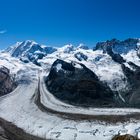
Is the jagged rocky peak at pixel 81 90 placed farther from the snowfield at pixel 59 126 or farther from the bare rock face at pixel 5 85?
the bare rock face at pixel 5 85

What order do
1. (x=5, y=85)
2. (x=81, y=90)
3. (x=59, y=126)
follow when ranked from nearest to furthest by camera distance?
1. (x=59, y=126)
2. (x=81, y=90)
3. (x=5, y=85)

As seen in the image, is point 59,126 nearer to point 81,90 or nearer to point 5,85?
point 81,90

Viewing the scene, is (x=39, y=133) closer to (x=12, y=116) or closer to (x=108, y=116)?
(x=108, y=116)

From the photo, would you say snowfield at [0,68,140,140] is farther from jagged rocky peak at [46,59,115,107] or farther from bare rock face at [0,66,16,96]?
bare rock face at [0,66,16,96]

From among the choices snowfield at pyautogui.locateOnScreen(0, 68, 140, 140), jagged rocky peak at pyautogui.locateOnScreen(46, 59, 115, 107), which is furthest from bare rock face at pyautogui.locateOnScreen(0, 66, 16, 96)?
snowfield at pyautogui.locateOnScreen(0, 68, 140, 140)

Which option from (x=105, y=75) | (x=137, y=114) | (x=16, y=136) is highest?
(x=105, y=75)

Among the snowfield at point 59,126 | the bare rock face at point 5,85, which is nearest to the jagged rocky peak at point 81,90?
the snowfield at point 59,126

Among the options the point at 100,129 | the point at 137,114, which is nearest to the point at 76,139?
the point at 100,129

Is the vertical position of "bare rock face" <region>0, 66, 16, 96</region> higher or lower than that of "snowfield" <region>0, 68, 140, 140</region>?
higher

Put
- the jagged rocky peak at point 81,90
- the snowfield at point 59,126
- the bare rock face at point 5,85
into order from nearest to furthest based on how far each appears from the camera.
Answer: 1. the snowfield at point 59,126
2. the jagged rocky peak at point 81,90
3. the bare rock face at point 5,85

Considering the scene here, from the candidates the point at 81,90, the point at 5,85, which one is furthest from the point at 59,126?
the point at 5,85

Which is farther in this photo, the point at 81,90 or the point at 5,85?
the point at 5,85
